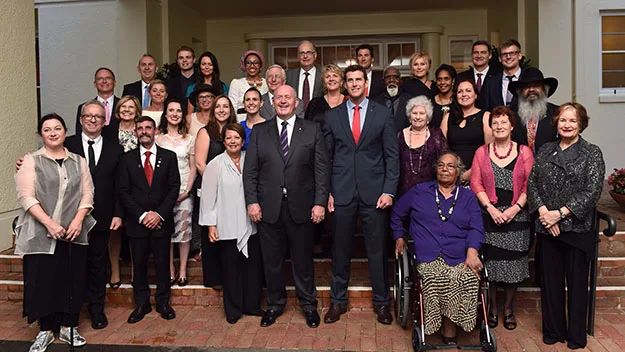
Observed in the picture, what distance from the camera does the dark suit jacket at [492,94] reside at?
5.36m

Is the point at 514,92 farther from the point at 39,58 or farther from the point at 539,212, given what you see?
the point at 39,58

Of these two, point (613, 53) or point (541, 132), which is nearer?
point (541, 132)

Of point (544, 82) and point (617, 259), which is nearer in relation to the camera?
point (544, 82)

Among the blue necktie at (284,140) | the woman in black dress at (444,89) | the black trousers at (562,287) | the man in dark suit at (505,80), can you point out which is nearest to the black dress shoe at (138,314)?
the blue necktie at (284,140)

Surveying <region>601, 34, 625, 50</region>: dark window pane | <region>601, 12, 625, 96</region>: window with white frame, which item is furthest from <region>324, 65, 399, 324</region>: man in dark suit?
<region>601, 34, 625, 50</region>: dark window pane

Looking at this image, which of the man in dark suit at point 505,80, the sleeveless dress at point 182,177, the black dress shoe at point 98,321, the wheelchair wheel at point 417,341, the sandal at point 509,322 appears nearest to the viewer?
the wheelchair wheel at point 417,341

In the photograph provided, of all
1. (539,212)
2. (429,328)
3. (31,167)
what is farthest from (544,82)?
(31,167)

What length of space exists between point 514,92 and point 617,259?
1822 mm

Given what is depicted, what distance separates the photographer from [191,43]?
10.6 m

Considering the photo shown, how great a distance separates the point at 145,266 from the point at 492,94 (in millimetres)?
3673

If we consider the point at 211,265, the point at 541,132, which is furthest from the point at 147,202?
the point at 541,132

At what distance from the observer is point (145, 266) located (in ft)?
15.6

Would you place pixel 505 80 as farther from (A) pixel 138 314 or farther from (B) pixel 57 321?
(B) pixel 57 321

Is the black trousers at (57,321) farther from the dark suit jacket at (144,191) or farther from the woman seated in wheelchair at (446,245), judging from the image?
the woman seated in wheelchair at (446,245)
